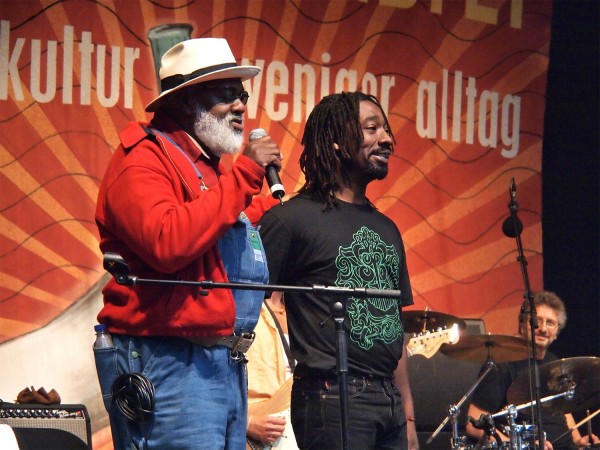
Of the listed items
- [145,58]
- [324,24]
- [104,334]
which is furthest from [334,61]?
[104,334]

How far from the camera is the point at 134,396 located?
2.52 m

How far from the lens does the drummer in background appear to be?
20.7ft

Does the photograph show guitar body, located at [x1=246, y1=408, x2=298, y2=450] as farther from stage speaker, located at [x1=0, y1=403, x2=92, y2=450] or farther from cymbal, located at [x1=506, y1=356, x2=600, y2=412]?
cymbal, located at [x1=506, y1=356, x2=600, y2=412]

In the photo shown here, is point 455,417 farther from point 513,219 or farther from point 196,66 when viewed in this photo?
point 196,66

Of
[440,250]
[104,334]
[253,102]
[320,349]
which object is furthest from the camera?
[440,250]

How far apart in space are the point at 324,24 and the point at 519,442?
2673 mm

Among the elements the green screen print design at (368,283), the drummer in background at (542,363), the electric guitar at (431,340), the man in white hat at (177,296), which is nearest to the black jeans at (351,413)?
the green screen print design at (368,283)

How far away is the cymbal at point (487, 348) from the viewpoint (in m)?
5.83

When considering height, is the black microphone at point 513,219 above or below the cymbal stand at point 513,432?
above

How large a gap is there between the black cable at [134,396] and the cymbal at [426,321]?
3.33 metres

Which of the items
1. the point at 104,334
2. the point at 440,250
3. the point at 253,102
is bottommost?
the point at 104,334

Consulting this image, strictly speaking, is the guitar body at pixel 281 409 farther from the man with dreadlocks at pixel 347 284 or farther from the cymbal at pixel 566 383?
the cymbal at pixel 566 383

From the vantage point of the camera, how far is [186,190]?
2.71 m

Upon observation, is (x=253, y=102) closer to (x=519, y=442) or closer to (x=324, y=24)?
(x=324, y=24)
